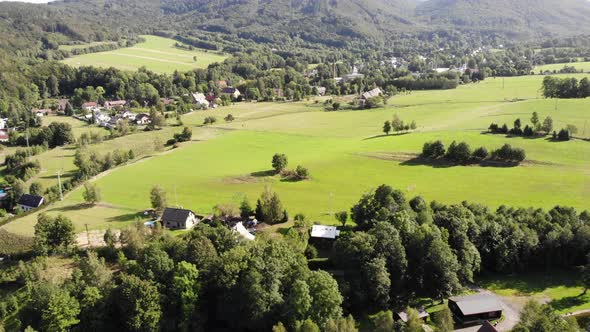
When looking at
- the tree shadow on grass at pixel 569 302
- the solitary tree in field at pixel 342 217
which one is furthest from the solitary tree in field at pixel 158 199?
the tree shadow on grass at pixel 569 302

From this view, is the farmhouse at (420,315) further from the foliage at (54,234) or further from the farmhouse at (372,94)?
the farmhouse at (372,94)

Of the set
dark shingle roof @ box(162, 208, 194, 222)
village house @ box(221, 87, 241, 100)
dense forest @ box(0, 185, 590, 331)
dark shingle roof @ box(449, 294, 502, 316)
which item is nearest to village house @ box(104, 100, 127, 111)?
village house @ box(221, 87, 241, 100)

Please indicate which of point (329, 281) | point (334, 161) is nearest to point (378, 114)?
point (334, 161)

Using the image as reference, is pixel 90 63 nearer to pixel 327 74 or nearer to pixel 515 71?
pixel 327 74

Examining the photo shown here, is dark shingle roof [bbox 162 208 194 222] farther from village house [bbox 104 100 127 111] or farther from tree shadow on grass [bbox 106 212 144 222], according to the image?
village house [bbox 104 100 127 111]

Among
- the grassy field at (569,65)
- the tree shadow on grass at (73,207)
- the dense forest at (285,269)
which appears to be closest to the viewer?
the dense forest at (285,269)

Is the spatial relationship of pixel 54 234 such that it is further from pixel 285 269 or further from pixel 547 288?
pixel 547 288
